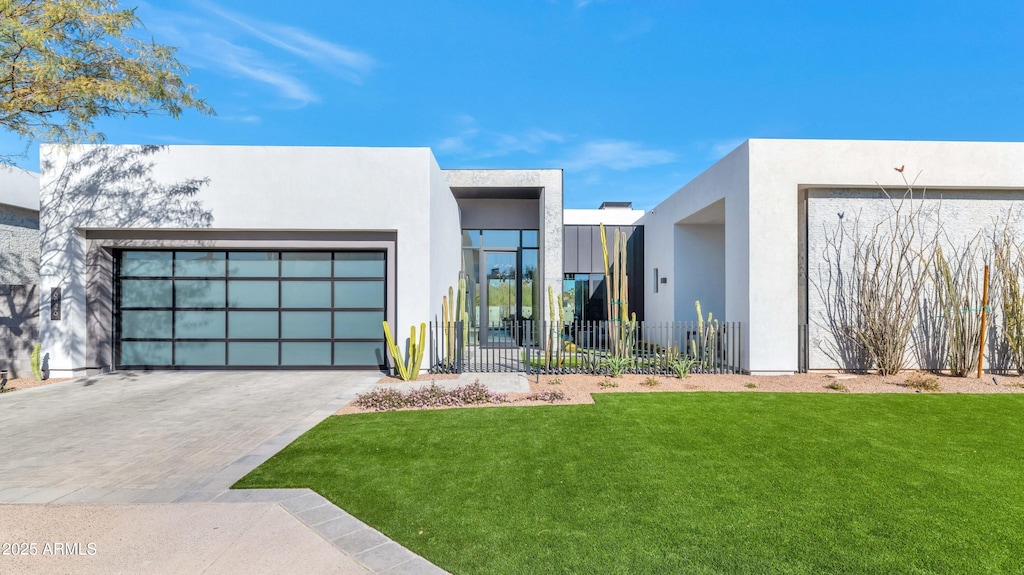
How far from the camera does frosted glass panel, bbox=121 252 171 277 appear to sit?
9867 millimetres

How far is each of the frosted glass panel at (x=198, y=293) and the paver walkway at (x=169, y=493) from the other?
114 inches

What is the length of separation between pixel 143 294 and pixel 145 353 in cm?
129

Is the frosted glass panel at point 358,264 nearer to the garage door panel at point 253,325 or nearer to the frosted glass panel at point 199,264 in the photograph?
the garage door panel at point 253,325

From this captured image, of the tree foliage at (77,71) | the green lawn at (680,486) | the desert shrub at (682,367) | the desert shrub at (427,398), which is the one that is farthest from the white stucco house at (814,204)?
the tree foliage at (77,71)

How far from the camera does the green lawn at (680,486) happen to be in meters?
2.69

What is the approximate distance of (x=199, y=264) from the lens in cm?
1001

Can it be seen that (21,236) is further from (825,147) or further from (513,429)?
(825,147)

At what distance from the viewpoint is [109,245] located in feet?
31.0

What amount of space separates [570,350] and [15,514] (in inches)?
394

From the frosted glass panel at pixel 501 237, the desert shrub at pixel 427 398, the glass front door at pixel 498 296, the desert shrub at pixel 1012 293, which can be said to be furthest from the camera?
the frosted glass panel at pixel 501 237

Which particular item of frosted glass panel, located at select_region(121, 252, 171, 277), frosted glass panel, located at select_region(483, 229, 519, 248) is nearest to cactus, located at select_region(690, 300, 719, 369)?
frosted glass panel, located at select_region(483, 229, 519, 248)

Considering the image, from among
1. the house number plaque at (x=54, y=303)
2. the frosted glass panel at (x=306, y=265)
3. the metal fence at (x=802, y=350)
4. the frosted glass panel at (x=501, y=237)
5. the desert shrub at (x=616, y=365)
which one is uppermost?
the frosted glass panel at (x=501, y=237)

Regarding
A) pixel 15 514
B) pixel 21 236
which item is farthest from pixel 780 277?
pixel 21 236

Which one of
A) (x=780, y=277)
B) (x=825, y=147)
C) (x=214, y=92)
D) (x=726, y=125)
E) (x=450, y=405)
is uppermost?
(x=726, y=125)
